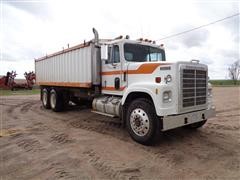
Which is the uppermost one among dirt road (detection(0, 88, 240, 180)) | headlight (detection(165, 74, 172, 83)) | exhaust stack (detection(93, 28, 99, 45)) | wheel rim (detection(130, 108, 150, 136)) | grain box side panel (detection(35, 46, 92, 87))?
exhaust stack (detection(93, 28, 99, 45))

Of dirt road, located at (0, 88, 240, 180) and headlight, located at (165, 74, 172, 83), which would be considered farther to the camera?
headlight, located at (165, 74, 172, 83)

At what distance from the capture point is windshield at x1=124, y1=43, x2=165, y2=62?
6367 mm

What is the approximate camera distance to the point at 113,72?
6.69 meters

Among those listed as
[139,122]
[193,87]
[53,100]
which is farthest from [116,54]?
[53,100]

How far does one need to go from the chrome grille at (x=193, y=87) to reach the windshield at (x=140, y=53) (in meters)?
1.73

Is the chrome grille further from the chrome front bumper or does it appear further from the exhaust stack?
the exhaust stack

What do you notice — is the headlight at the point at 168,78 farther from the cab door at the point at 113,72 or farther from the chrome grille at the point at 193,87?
the cab door at the point at 113,72

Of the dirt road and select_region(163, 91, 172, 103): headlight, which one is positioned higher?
select_region(163, 91, 172, 103): headlight

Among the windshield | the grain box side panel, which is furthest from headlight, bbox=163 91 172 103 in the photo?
the grain box side panel

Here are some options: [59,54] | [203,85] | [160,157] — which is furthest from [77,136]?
[59,54]

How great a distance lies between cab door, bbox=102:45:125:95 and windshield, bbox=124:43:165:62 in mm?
280

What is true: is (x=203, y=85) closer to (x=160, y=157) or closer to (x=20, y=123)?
(x=160, y=157)

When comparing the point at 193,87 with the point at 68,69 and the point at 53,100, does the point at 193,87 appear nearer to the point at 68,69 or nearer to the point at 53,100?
the point at 68,69

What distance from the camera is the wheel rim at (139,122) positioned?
5.21m
